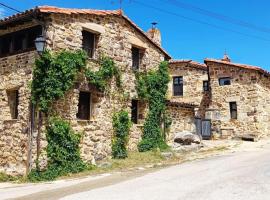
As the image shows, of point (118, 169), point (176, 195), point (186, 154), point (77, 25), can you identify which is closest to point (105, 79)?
point (77, 25)

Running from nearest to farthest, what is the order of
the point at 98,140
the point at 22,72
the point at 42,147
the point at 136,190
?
the point at 136,190, the point at 42,147, the point at 22,72, the point at 98,140

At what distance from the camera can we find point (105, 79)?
53.0ft

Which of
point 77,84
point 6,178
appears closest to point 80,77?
point 77,84

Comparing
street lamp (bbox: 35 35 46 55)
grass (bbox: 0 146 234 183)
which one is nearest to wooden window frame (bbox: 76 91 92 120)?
grass (bbox: 0 146 234 183)

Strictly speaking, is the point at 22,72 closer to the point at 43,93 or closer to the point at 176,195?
the point at 43,93

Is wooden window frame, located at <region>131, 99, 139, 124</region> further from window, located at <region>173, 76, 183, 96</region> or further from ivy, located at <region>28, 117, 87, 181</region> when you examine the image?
window, located at <region>173, 76, 183, 96</region>

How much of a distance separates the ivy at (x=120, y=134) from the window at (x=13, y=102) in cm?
420

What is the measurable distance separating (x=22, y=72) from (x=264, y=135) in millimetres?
18023

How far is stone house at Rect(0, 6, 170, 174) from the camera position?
14258 mm

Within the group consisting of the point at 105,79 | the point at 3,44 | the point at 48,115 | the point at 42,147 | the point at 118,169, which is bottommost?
the point at 118,169

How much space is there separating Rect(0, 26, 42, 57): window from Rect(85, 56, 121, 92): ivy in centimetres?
254

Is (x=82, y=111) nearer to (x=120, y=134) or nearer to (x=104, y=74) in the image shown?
(x=104, y=74)

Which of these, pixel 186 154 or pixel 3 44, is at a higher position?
pixel 3 44

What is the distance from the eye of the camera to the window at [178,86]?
3061cm
